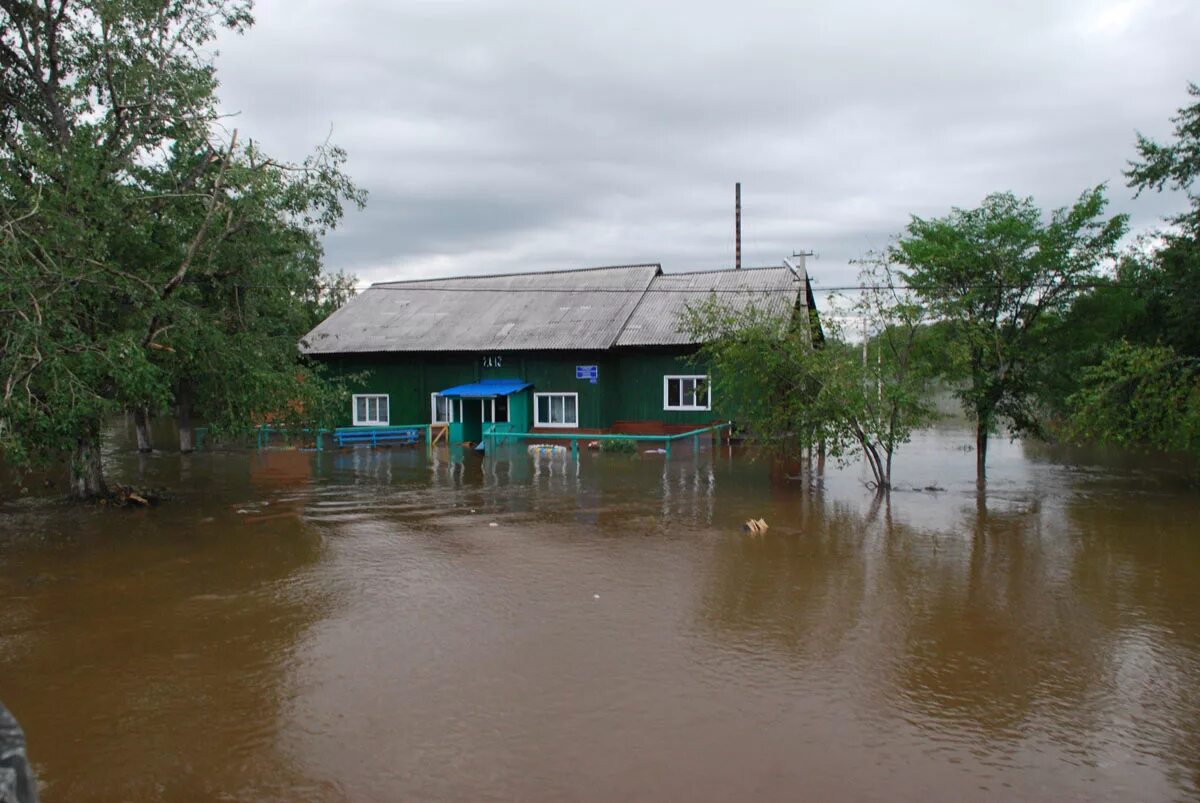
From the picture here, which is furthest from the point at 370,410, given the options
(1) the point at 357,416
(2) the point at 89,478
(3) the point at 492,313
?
(2) the point at 89,478

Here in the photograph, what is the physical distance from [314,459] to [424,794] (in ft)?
62.6

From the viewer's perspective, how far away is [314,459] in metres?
22.6

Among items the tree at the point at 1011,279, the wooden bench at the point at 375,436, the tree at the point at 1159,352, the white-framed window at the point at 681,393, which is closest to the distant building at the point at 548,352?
the white-framed window at the point at 681,393

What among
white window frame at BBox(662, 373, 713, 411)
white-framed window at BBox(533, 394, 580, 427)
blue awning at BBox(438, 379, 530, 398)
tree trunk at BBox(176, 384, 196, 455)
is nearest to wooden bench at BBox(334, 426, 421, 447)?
blue awning at BBox(438, 379, 530, 398)

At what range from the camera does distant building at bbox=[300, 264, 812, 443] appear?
25.6 metres

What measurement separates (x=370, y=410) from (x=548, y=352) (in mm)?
7453

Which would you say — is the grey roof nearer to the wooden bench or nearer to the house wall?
the house wall

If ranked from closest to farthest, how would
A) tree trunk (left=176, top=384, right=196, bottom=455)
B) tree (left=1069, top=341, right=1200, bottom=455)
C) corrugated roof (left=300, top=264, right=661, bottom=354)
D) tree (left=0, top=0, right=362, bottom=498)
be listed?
tree (left=0, top=0, right=362, bottom=498)
tree (left=1069, top=341, right=1200, bottom=455)
tree trunk (left=176, top=384, right=196, bottom=455)
corrugated roof (left=300, top=264, right=661, bottom=354)

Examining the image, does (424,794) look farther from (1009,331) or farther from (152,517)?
(1009,331)

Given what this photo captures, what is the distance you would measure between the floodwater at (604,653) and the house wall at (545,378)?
11.6 metres

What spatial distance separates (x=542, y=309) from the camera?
94.1 feet

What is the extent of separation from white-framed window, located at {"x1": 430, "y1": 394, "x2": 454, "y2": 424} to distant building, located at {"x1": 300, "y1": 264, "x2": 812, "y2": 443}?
0.04m

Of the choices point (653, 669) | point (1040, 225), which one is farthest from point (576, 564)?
point (1040, 225)

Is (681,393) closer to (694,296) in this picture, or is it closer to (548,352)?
(694,296)
